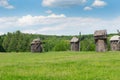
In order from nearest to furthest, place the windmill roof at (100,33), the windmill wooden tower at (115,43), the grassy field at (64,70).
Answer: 1. the grassy field at (64,70)
2. the windmill roof at (100,33)
3. the windmill wooden tower at (115,43)

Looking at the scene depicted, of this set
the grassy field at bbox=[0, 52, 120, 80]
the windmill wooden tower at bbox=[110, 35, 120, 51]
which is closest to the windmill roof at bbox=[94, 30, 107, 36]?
the windmill wooden tower at bbox=[110, 35, 120, 51]

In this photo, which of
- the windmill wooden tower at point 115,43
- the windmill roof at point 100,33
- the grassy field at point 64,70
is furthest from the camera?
the windmill wooden tower at point 115,43

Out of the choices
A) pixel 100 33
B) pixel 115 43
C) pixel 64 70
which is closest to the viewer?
pixel 64 70

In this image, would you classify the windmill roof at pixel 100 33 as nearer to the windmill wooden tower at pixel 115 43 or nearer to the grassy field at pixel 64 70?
the windmill wooden tower at pixel 115 43

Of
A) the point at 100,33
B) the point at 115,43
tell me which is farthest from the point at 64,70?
the point at 115,43

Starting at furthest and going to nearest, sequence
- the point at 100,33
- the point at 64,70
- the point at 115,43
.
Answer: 1. the point at 115,43
2. the point at 100,33
3. the point at 64,70

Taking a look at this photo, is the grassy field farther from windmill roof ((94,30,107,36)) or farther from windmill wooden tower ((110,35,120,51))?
windmill wooden tower ((110,35,120,51))

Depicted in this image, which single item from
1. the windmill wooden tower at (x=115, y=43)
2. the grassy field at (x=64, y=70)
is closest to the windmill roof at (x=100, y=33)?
the windmill wooden tower at (x=115, y=43)

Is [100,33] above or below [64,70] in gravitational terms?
above

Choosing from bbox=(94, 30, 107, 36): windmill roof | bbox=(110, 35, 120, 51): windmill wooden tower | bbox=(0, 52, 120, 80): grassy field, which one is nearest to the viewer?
bbox=(0, 52, 120, 80): grassy field

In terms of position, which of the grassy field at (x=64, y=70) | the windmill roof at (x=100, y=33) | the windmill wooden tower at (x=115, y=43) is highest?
the windmill roof at (x=100, y=33)

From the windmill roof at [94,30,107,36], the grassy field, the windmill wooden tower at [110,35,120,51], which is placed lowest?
the grassy field

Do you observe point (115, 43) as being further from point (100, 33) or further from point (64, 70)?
point (64, 70)

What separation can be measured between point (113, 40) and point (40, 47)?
687 inches
